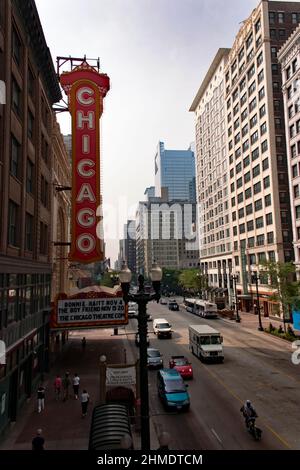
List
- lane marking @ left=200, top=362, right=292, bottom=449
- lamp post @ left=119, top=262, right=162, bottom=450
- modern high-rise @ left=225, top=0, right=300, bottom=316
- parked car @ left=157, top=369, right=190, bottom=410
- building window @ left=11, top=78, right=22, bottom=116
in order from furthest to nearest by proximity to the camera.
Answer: modern high-rise @ left=225, top=0, right=300, bottom=316 → building window @ left=11, top=78, right=22, bottom=116 → parked car @ left=157, top=369, right=190, bottom=410 → lane marking @ left=200, top=362, right=292, bottom=449 → lamp post @ left=119, top=262, right=162, bottom=450

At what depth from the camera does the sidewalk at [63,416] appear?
1702 centimetres

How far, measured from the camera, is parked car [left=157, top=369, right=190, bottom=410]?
20609mm

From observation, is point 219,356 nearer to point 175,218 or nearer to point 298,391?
point 298,391

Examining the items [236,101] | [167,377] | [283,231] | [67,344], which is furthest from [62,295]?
[236,101]

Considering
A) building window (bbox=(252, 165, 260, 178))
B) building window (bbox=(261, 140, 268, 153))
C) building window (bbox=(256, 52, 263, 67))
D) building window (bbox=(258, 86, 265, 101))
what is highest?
building window (bbox=(256, 52, 263, 67))

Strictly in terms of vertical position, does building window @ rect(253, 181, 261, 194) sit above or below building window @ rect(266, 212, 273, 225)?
above

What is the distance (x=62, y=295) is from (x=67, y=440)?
41.9 feet

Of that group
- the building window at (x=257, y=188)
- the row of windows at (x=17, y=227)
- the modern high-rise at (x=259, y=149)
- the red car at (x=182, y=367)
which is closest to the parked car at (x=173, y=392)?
the red car at (x=182, y=367)

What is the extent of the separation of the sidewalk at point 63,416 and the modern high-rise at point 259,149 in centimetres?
3209

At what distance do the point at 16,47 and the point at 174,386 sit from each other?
73.7 ft

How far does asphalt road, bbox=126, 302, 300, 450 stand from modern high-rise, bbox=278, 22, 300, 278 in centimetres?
1956

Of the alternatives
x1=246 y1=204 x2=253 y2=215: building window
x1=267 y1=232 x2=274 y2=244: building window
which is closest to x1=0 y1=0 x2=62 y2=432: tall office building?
x1=267 y1=232 x2=274 y2=244: building window

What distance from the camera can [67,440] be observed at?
17.1 metres

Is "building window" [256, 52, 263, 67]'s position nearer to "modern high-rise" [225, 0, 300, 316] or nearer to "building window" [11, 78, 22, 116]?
"modern high-rise" [225, 0, 300, 316]
